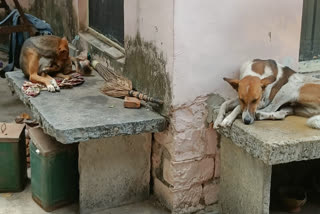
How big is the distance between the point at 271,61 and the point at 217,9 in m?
0.63

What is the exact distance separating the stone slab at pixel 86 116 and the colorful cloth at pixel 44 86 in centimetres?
5

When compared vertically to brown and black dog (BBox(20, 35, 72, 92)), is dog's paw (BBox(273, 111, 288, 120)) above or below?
below

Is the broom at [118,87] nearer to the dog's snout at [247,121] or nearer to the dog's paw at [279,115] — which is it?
the dog's snout at [247,121]

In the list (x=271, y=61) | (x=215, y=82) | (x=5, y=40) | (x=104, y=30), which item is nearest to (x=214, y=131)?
(x=215, y=82)

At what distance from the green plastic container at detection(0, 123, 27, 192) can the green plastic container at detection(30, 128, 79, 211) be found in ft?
0.63

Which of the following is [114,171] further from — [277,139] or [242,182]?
[277,139]

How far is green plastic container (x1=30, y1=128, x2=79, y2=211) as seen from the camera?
16.5 ft

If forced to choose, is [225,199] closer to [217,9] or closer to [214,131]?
[214,131]

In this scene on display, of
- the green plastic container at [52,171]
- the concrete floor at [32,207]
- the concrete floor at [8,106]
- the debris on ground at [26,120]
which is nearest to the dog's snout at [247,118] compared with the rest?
the concrete floor at [32,207]

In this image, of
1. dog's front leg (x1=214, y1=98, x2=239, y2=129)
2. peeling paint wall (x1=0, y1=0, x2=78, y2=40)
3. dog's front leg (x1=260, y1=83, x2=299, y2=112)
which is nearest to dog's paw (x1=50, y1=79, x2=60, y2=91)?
dog's front leg (x1=214, y1=98, x2=239, y2=129)

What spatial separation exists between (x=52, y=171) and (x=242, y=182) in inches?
65.3

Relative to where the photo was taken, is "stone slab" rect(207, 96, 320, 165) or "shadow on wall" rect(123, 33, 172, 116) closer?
"stone slab" rect(207, 96, 320, 165)

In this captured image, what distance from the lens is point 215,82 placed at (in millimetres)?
→ 4855

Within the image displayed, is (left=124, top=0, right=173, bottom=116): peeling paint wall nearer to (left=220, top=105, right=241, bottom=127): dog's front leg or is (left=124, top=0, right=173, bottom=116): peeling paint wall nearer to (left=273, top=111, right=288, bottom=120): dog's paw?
(left=220, top=105, right=241, bottom=127): dog's front leg
